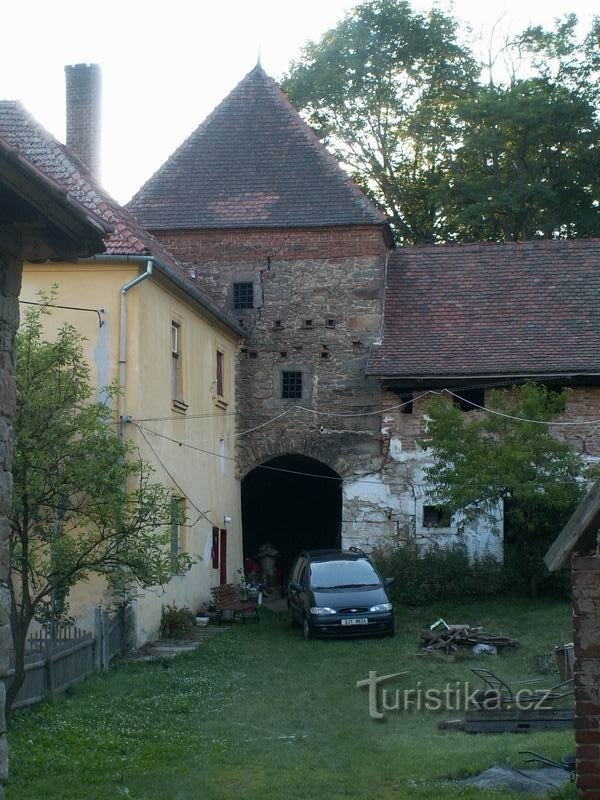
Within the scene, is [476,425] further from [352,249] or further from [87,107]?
[87,107]

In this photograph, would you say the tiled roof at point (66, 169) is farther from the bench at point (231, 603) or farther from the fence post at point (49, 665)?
the fence post at point (49, 665)

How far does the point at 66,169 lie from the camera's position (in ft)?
72.6

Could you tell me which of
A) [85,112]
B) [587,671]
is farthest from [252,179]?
[587,671]

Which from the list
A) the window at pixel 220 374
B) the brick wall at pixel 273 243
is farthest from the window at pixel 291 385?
the brick wall at pixel 273 243

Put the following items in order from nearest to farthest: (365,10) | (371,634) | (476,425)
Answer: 1. (371,634)
2. (476,425)
3. (365,10)

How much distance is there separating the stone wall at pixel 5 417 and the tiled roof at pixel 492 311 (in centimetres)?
1907

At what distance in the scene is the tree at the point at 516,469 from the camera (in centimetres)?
2366

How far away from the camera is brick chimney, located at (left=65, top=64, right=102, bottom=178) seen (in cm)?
2698

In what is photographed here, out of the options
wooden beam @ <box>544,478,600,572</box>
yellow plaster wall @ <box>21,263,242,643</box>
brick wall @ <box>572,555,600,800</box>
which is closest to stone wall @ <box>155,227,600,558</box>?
yellow plaster wall @ <box>21,263,242,643</box>

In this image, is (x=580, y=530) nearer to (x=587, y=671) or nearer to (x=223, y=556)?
(x=587, y=671)

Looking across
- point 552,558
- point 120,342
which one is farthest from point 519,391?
point 552,558

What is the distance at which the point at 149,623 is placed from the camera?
2114 cm

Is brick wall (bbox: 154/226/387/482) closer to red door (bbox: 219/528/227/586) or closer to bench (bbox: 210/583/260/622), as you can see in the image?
red door (bbox: 219/528/227/586)

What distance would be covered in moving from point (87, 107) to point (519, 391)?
39.1 ft
